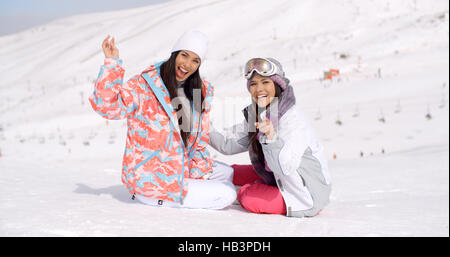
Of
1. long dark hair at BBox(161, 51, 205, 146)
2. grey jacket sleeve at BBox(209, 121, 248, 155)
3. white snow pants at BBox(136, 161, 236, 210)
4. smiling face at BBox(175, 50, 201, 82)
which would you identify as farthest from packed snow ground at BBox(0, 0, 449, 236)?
smiling face at BBox(175, 50, 201, 82)

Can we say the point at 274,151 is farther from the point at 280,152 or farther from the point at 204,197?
the point at 204,197

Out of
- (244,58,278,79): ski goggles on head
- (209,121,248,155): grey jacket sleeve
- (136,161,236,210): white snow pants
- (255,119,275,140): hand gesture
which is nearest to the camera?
(255,119,275,140): hand gesture

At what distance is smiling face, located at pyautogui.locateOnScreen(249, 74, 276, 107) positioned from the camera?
8.92ft

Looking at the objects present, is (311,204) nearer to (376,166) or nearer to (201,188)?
(201,188)

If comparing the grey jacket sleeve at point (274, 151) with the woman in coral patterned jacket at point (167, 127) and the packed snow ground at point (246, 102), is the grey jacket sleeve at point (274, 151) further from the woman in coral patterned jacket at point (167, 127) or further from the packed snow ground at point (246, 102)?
the woman in coral patterned jacket at point (167, 127)

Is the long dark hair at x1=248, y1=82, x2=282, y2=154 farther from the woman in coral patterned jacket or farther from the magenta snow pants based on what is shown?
the woman in coral patterned jacket

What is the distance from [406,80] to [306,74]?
3118mm

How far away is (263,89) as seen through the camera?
2.73 metres

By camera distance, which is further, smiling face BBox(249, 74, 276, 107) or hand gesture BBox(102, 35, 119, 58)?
smiling face BBox(249, 74, 276, 107)

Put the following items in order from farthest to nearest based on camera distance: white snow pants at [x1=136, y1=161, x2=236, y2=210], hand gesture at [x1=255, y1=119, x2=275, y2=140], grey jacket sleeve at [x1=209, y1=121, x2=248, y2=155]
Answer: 1. grey jacket sleeve at [x1=209, y1=121, x2=248, y2=155]
2. white snow pants at [x1=136, y1=161, x2=236, y2=210]
3. hand gesture at [x1=255, y1=119, x2=275, y2=140]

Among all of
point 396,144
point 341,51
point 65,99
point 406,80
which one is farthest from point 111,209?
point 341,51

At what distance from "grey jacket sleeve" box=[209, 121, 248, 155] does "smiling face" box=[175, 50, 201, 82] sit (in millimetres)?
614

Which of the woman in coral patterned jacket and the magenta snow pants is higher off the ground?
the woman in coral patterned jacket

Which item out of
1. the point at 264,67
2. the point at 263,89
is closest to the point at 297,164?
the point at 263,89
